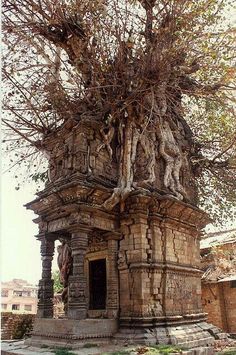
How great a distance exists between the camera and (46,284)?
31.4 feet

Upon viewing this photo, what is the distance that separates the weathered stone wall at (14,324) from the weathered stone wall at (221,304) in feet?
27.5

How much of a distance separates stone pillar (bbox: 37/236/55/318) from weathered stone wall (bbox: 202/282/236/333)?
1004cm

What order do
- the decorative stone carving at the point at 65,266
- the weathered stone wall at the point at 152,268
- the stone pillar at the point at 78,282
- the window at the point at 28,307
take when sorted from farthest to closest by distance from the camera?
the window at the point at 28,307 → the decorative stone carving at the point at 65,266 → the weathered stone wall at the point at 152,268 → the stone pillar at the point at 78,282

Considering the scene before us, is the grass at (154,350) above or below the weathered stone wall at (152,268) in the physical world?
below

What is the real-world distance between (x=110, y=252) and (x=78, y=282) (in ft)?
5.02

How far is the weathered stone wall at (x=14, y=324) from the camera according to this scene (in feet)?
49.6

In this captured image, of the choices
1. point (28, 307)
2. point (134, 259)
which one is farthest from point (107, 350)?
point (28, 307)

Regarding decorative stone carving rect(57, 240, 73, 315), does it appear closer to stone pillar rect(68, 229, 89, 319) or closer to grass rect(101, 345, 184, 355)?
stone pillar rect(68, 229, 89, 319)

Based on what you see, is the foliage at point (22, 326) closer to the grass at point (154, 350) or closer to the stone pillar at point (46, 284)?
the stone pillar at point (46, 284)

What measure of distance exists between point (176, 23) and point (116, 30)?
1718 mm

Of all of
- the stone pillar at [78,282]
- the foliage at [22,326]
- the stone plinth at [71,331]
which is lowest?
the foliage at [22,326]

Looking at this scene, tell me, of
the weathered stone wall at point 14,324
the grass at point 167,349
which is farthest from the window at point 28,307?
the grass at point 167,349

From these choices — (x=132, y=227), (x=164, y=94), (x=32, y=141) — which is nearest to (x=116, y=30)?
(x=164, y=94)

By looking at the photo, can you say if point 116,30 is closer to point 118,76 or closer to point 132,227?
point 118,76
